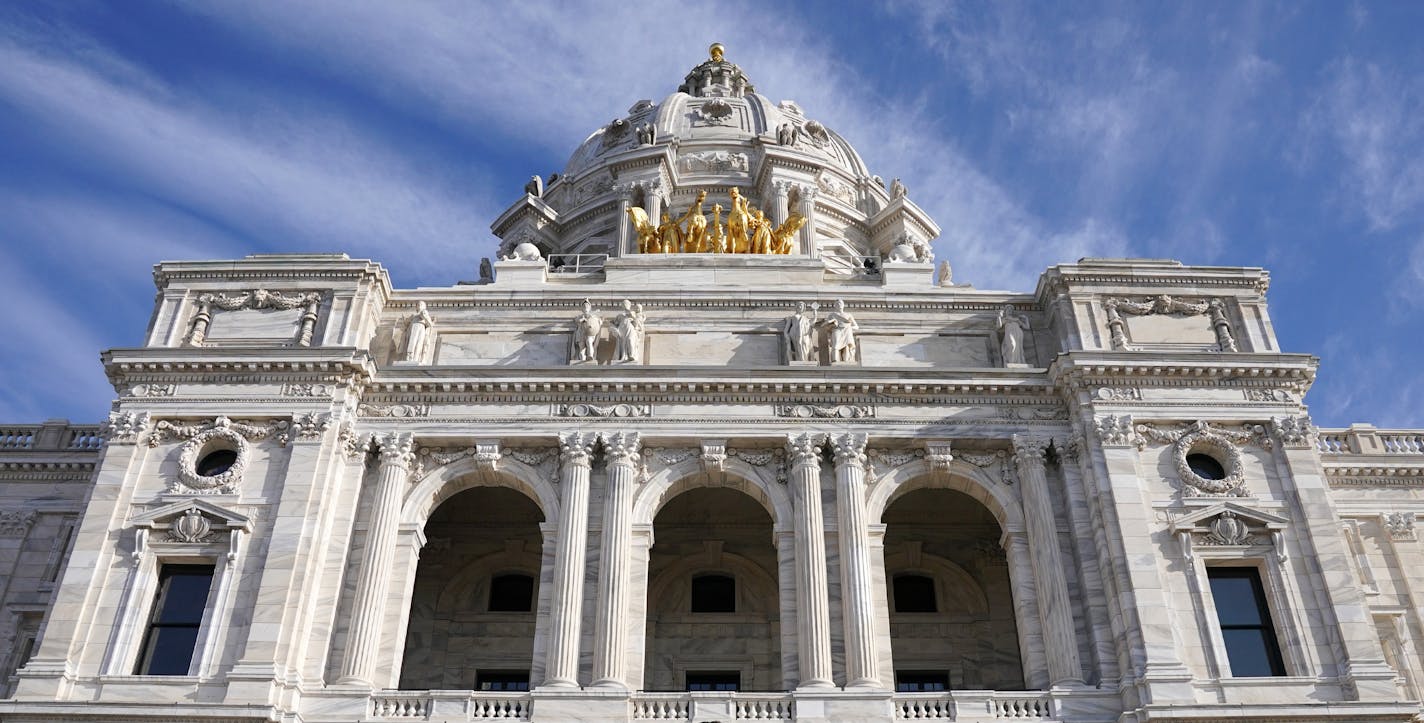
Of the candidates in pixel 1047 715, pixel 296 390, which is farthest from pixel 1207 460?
pixel 296 390

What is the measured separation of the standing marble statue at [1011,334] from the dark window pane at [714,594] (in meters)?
9.06

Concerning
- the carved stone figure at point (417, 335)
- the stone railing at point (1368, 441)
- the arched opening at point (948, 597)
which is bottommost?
the arched opening at point (948, 597)

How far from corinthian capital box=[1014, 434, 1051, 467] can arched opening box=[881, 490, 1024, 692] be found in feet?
12.4

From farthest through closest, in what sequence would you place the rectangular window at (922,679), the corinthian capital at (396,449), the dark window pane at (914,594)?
the dark window pane at (914,594), the rectangular window at (922,679), the corinthian capital at (396,449)

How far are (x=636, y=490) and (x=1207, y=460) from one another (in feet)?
42.6

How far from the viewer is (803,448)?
28906mm

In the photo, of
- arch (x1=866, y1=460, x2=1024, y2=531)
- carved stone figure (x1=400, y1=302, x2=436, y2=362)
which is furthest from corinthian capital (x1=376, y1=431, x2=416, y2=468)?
arch (x1=866, y1=460, x2=1024, y2=531)

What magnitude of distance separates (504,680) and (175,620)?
324 inches

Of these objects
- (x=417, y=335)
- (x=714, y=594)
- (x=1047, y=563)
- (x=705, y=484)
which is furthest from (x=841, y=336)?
(x=417, y=335)

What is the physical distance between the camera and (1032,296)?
32.7 m

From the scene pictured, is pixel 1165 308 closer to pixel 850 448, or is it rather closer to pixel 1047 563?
pixel 1047 563

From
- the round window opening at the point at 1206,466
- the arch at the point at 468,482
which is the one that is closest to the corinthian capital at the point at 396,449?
the arch at the point at 468,482

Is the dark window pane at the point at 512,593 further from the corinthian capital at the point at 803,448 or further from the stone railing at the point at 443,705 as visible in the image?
the corinthian capital at the point at 803,448

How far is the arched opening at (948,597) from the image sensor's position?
31.3 metres
